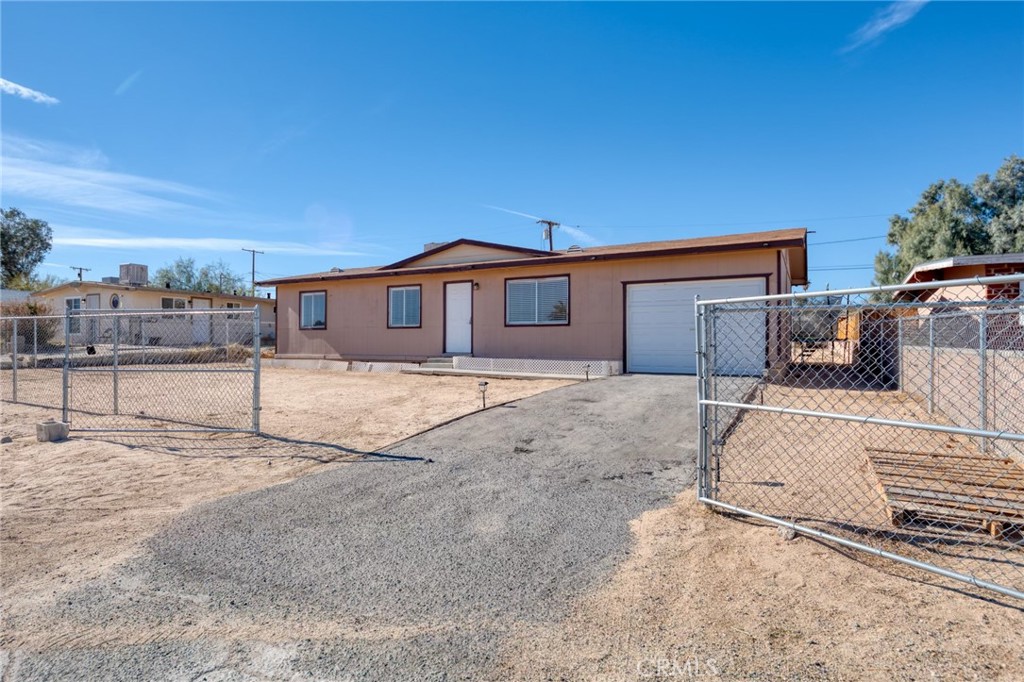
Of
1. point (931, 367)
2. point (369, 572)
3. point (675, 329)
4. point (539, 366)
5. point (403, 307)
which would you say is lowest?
point (369, 572)

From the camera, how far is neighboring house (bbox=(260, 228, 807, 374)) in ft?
42.8

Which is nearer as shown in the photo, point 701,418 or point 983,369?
point 701,418

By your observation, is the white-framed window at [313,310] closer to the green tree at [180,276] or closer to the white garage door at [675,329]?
the white garage door at [675,329]

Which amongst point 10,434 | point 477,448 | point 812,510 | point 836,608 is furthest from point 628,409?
point 10,434

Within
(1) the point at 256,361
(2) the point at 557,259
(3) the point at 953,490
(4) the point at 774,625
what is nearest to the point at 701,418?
(4) the point at 774,625

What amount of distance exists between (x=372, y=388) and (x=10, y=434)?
20.0 feet

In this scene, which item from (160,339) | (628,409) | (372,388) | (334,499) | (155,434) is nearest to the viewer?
(334,499)

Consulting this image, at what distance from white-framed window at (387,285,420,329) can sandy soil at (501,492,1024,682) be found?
1476 cm

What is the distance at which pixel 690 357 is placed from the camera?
1349cm

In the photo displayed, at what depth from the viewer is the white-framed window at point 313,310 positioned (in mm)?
19797

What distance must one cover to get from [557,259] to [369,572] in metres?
12.0

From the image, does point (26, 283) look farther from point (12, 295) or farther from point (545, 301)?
point (545, 301)

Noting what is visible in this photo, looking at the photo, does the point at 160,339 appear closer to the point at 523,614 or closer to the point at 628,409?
the point at 628,409

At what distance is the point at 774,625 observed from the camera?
2.86 meters
